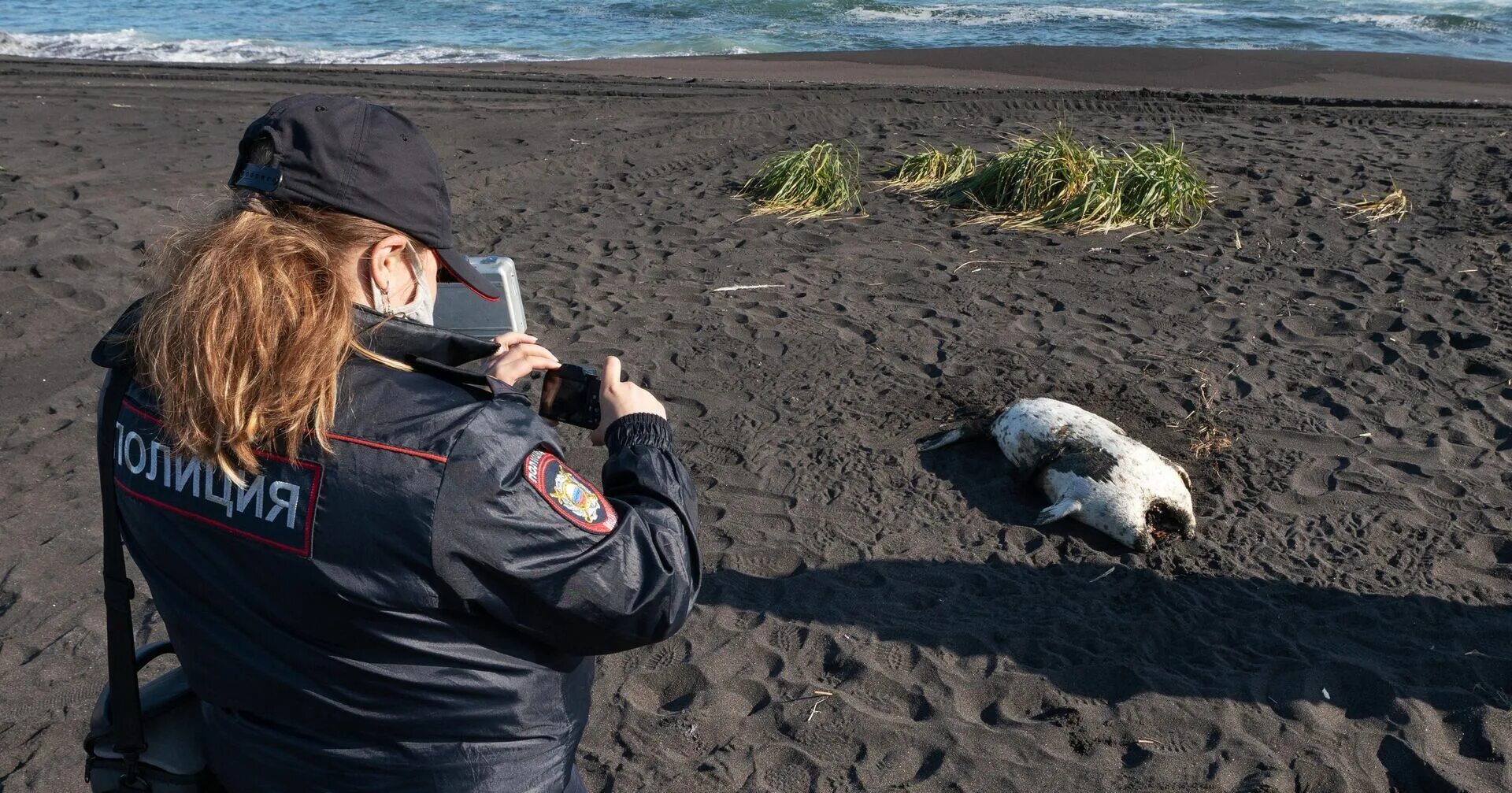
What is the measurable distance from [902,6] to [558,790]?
2291 cm

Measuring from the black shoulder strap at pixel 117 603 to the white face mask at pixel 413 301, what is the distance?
360 mm

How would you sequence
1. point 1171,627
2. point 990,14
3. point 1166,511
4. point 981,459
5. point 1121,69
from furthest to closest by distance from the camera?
1. point 990,14
2. point 1121,69
3. point 981,459
4. point 1166,511
5. point 1171,627

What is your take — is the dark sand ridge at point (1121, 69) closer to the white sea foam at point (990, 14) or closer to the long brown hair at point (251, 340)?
the white sea foam at point (990, 14)

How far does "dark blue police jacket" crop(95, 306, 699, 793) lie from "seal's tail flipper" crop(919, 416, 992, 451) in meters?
3.58

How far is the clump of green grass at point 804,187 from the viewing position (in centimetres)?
858

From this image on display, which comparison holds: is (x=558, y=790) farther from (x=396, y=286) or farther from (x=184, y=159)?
(x=184, y=159)

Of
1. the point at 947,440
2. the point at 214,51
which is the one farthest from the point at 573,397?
the point at 214,51

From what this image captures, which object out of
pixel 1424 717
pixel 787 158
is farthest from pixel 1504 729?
pixel 787 158

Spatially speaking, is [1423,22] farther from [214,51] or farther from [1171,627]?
[214,51]

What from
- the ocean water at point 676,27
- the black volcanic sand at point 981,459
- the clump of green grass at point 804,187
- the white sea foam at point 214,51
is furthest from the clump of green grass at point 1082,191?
the white sea foam at point 214,51

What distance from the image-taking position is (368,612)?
1505 millimetres

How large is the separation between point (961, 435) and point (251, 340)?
13.4 feet

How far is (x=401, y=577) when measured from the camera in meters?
1.48

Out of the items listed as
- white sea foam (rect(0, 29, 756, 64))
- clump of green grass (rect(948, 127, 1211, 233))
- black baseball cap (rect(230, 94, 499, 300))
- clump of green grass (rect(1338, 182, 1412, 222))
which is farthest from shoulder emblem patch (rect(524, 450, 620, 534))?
white sea foam (rect(0, 29, 756, 64))
